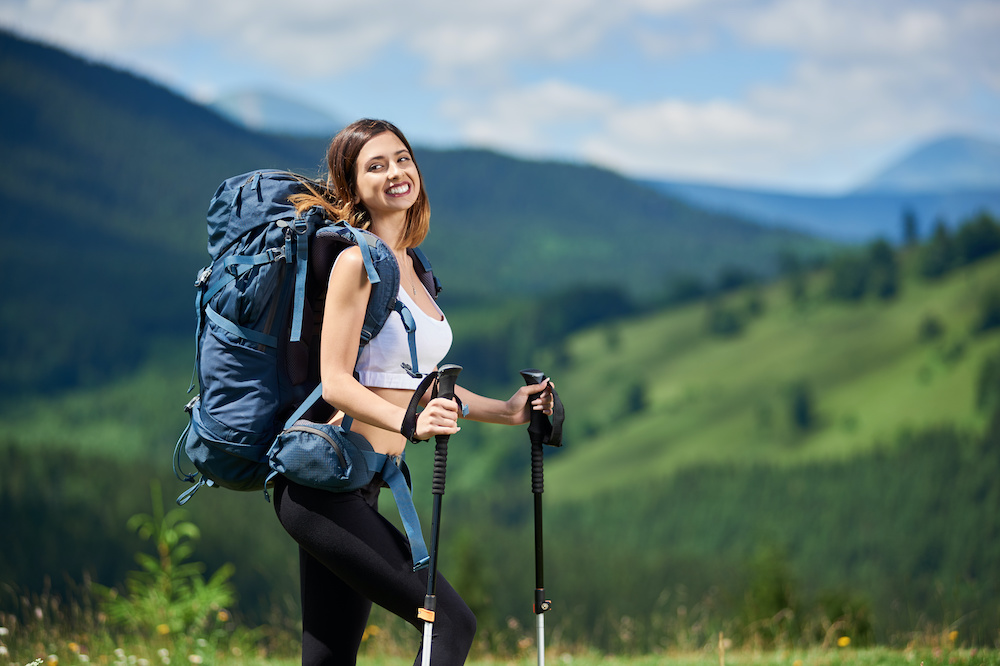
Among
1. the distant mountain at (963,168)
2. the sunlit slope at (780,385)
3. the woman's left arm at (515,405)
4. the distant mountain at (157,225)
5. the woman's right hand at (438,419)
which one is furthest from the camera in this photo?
the distant mountain at (963,168)

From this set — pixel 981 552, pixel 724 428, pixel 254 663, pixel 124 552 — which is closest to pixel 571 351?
pixel 724 428

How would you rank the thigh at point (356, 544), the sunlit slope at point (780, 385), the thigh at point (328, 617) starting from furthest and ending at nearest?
the sunlit slope at point (780, 385), the thigh at point (328, 617), the thigh at point (356, 544)

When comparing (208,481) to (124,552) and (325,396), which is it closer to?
(325,396)

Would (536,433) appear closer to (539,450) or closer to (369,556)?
(539,450)

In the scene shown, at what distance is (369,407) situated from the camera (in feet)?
9.50

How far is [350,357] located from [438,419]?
37 cm

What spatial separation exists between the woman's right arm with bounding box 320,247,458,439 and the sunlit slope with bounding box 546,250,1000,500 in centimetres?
8625

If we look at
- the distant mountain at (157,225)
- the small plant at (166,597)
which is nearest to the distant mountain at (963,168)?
the distant mountain at (157,225)

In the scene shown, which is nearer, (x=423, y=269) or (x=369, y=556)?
(x=369, y=556)

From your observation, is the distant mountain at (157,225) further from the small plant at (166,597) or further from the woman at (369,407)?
the woman at (369,407)

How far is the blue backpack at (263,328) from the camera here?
10.0 ft

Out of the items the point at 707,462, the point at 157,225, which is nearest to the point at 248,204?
the point at 707,462

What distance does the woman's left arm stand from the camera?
3262 mm

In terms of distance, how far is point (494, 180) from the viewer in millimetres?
196625
